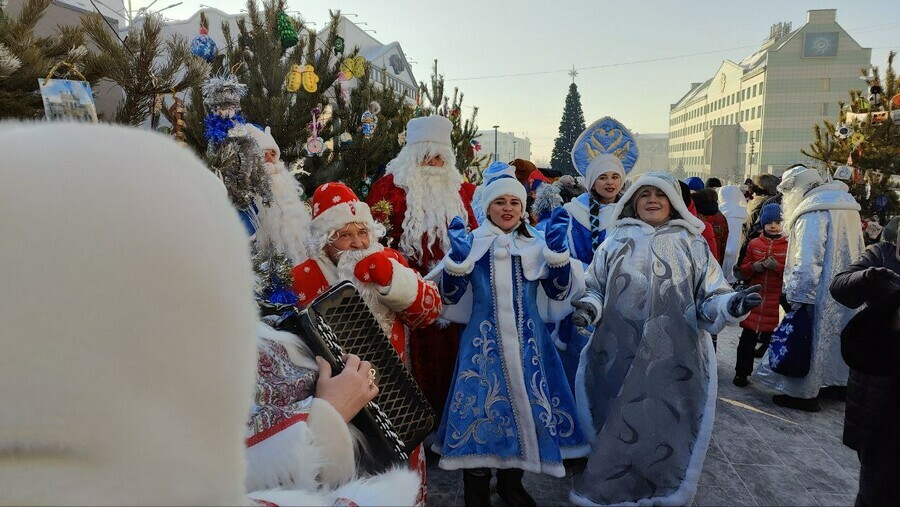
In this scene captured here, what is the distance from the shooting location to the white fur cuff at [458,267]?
320 centimetres

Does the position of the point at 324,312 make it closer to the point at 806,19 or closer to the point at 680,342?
the point at 680,342

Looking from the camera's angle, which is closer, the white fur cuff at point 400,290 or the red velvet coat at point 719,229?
the white fur cuff at point 400,290

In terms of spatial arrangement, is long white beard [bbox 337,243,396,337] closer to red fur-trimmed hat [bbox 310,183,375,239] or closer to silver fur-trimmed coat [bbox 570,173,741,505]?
red fur-trimmed hat [bbox 310,183,375,239]

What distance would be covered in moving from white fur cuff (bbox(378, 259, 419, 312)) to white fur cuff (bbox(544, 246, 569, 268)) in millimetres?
822

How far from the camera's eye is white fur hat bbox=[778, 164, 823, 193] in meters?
5.08

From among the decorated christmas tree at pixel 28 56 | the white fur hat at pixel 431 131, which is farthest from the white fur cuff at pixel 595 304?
the decorated christmas tree at pixel 28 56

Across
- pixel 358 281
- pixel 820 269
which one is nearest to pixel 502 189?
pixel 358 281

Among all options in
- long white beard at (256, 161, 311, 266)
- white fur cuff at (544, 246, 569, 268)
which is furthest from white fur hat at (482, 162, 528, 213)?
long white beard at (256, 161, 311, 266)

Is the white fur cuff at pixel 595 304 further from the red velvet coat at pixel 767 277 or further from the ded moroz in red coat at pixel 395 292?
the red velvet coat at pixel 767 277

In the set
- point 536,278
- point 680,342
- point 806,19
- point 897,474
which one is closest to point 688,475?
point 680,342

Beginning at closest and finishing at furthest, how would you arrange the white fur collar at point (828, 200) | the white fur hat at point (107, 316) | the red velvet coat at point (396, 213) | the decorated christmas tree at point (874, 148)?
the white fur hat at point (107, 316) < the red velvet coat at point (396, 213) < the white fur collar at point (828, 200) < the decorated christmas tree at point (874, 148)

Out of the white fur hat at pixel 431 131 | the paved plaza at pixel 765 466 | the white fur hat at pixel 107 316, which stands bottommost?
the paved plaza at pixel 765 466

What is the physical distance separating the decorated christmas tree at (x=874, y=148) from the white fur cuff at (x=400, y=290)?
8602mm

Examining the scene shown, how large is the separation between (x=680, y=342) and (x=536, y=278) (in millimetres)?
881
